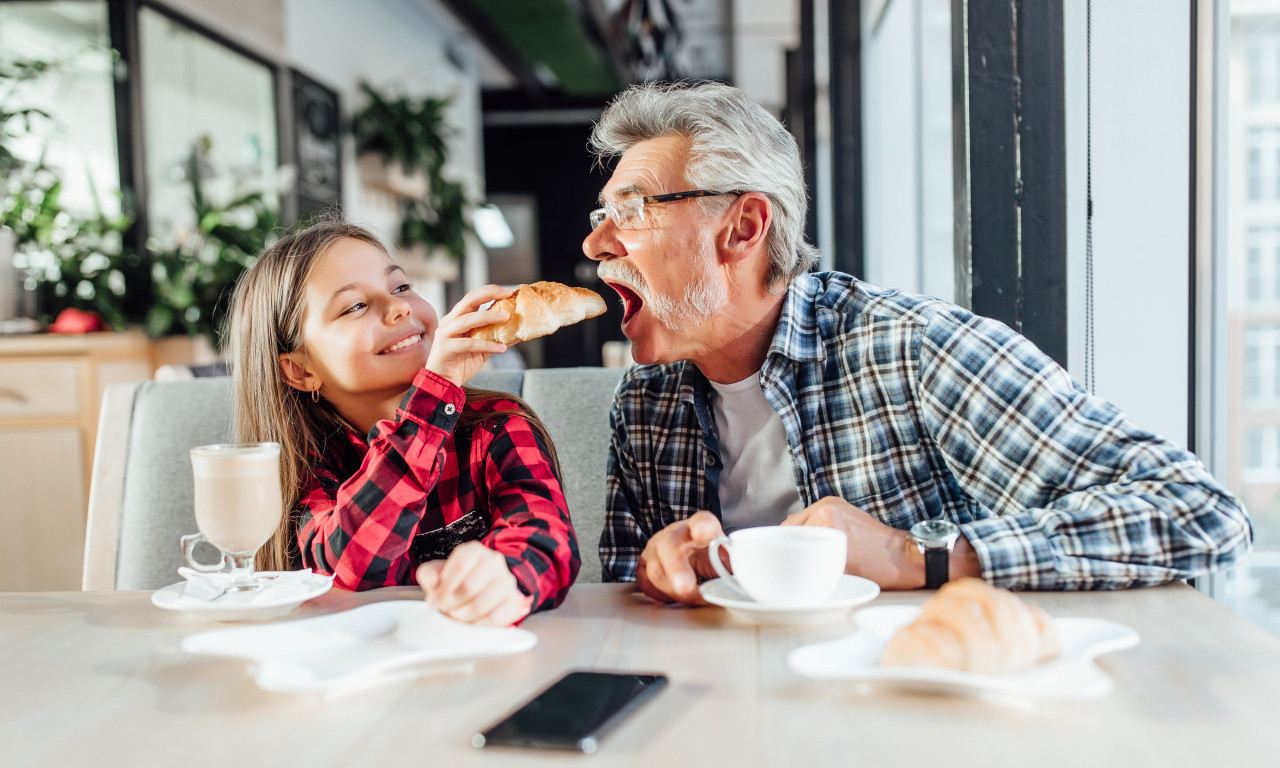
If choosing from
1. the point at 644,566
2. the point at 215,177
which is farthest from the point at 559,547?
the point at 215,177

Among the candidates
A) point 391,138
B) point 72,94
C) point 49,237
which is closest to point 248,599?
point 49,237

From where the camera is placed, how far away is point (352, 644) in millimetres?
968

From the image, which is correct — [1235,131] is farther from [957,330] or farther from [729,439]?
[729,439]

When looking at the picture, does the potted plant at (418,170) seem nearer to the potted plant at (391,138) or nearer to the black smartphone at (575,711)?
the potted plant at (391,138)

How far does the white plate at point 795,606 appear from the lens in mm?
995

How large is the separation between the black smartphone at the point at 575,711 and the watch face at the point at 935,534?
1.63 feet

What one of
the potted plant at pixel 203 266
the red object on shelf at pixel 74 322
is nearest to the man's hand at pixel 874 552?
the potted plant at pixel 203 266

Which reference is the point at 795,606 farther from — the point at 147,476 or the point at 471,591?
the point at 147,476

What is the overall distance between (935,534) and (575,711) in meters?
0.61

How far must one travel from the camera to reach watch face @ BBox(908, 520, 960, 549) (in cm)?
119

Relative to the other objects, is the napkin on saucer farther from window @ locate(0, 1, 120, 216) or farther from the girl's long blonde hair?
window @ locate(0, 1, 120, 216)

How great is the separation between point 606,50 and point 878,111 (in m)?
3.70

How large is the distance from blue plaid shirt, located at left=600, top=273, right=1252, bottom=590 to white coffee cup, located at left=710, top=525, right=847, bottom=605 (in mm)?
262

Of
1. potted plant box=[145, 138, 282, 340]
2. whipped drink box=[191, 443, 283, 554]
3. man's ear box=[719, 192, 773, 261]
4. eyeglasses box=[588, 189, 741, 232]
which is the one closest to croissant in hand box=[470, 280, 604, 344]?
eyeglasses box=[588, 189, 741, 232]
